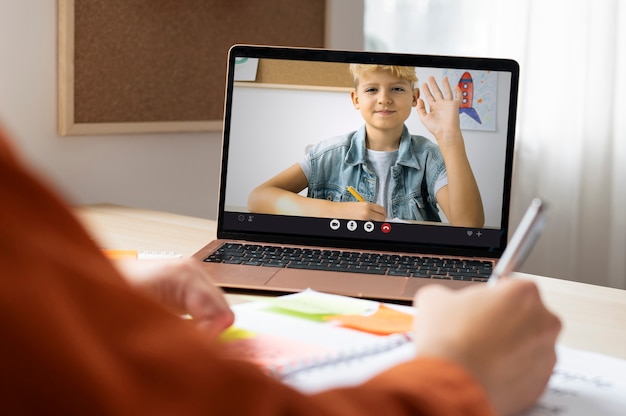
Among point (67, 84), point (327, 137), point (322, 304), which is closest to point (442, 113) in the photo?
point (327, 137)

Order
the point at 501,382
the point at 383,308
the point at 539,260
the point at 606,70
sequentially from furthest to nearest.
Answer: the point at 539,260, the point at 606,70, the point at 383,308, the point at 501,382

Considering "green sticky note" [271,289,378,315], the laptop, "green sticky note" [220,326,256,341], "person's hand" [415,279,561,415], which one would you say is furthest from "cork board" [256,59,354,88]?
"person's hand" [415,279,561,415]

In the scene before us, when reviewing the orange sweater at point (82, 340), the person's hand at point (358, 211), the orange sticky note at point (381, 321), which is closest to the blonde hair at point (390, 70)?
the person's hand at point (358, 211)

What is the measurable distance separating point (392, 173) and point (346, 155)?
65 millimetres

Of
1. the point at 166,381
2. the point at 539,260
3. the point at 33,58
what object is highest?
the point at 33,58

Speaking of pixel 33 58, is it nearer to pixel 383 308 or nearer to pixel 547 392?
pixel 383 308

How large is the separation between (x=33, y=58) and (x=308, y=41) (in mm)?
669

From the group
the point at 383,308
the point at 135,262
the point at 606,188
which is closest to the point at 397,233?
the point at 383,308

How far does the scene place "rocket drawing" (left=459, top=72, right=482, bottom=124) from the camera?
1.07 m

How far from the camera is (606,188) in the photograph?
213 cm

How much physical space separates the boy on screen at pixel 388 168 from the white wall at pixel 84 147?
0.49 m

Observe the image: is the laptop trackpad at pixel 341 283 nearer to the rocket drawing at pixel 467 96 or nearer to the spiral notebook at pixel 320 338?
the spiral notebook at pixel 320 338

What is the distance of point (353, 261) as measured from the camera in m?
1.00

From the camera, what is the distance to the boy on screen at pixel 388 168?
1058 millimetres
